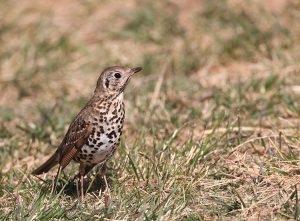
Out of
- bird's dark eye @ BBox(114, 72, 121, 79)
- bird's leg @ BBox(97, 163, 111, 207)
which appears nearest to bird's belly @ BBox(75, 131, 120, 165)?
bird's leg @ BBox(97, 163, 111, 207)

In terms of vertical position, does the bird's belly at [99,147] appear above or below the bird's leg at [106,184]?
above

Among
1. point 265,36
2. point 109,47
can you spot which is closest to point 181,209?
point 265,36

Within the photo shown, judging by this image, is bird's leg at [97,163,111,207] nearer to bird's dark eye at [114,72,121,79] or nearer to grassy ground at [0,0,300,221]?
grassy ground at [0,0,300,221]

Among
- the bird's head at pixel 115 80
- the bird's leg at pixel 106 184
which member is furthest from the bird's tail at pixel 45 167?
the bird's head at pixel 115 80

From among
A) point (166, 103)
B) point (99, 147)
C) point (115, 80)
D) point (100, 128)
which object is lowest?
point (166, 103)

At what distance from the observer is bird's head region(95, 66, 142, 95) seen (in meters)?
6.96

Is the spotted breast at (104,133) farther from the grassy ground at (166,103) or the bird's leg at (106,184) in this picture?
the grassy ground at (166,103)

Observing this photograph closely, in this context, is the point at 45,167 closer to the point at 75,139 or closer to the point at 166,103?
the point at 75,139

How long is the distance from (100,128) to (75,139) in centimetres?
31

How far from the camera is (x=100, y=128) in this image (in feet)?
22.1

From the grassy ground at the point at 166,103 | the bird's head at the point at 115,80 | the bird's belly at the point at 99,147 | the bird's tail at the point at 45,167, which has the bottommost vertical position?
the grassy ground at the point at 166,103

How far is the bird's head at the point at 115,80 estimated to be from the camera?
6965 mm

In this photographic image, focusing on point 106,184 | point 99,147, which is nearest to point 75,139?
point 99,147

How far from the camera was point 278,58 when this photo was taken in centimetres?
1024
